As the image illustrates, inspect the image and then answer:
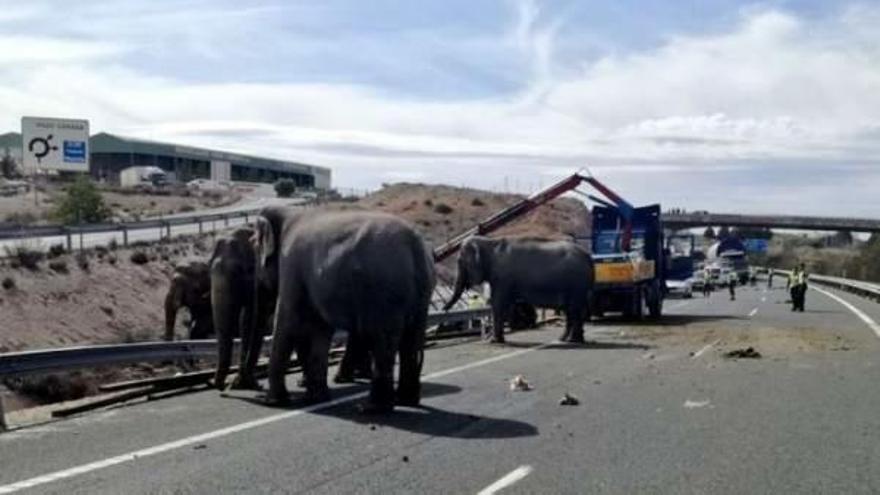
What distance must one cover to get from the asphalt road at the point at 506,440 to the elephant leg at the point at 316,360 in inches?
18.0

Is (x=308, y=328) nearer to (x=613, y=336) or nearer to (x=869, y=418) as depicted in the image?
(x=869, y=418)

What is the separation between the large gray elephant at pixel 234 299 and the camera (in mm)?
15102

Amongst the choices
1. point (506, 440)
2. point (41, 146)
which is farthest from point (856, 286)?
point (506, 440)

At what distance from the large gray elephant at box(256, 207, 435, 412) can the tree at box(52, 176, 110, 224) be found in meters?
47.2

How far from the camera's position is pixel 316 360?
44.2ft

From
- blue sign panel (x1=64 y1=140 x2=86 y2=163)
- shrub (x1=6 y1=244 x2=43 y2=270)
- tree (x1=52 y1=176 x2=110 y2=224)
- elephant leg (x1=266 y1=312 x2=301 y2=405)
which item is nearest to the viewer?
elephant leg (x1=266 y1=312 x2=301 y2=405)

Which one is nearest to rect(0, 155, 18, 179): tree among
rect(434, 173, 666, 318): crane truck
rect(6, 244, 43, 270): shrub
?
rect(6, 244, 43, 270): shrub

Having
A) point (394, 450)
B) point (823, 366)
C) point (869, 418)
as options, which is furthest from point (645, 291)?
point (394, 450)

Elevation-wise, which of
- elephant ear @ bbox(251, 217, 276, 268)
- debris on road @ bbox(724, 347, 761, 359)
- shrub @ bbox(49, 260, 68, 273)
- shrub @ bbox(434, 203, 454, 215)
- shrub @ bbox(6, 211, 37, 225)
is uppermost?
shrub @ bbox(434, 203, 454, 215)

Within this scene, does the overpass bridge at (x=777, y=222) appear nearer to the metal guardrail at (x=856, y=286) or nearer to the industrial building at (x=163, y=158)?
the metal guardrail at (x=856, y=286)

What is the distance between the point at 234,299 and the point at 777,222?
11036 centimetres

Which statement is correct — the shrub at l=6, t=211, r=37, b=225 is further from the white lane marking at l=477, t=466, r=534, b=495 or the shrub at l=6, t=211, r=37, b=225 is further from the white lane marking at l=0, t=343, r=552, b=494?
the white lane marking at l=477, t=466, r=534, b=495

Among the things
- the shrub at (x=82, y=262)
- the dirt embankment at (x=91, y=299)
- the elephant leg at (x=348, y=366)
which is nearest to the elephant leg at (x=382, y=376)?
the elephant leg at (x=348, y=366)

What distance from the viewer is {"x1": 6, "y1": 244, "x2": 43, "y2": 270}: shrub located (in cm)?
3409
